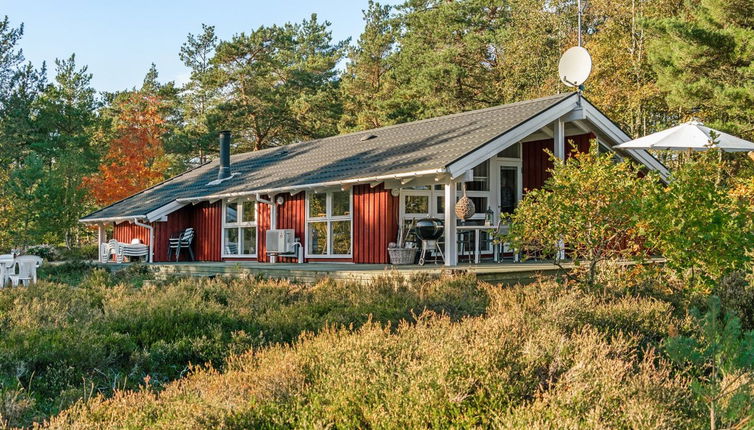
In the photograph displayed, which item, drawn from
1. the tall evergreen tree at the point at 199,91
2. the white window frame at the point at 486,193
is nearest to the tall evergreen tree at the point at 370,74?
the tall evergreen tree at the point at 199,91

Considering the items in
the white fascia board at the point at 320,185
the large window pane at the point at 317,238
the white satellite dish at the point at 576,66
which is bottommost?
the large window pane at the point at 317,238

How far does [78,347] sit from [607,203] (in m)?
6.66

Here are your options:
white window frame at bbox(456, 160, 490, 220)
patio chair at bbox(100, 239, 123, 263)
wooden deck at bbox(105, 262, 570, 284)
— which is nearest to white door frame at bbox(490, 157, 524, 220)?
white window frame at bbox(456, 160, 490, 220)

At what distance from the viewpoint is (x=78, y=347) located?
22.6ft

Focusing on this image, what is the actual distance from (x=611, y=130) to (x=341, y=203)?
6.03m

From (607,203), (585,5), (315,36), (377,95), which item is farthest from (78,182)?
(607,203)

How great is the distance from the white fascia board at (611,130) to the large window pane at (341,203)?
5363 millimetres

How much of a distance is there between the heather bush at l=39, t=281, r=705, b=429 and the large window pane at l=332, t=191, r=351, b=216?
897 cm

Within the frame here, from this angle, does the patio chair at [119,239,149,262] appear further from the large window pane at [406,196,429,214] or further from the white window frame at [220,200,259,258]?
the large window pane at [406,196,429,214]

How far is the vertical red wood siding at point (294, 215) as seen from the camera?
626 inches

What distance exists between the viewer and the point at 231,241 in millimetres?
18516

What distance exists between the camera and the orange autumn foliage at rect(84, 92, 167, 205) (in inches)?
1227

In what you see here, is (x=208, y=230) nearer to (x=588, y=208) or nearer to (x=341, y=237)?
(x=341, y=237)

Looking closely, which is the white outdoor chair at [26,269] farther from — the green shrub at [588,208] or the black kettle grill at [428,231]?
the green shrub at [588,208]
